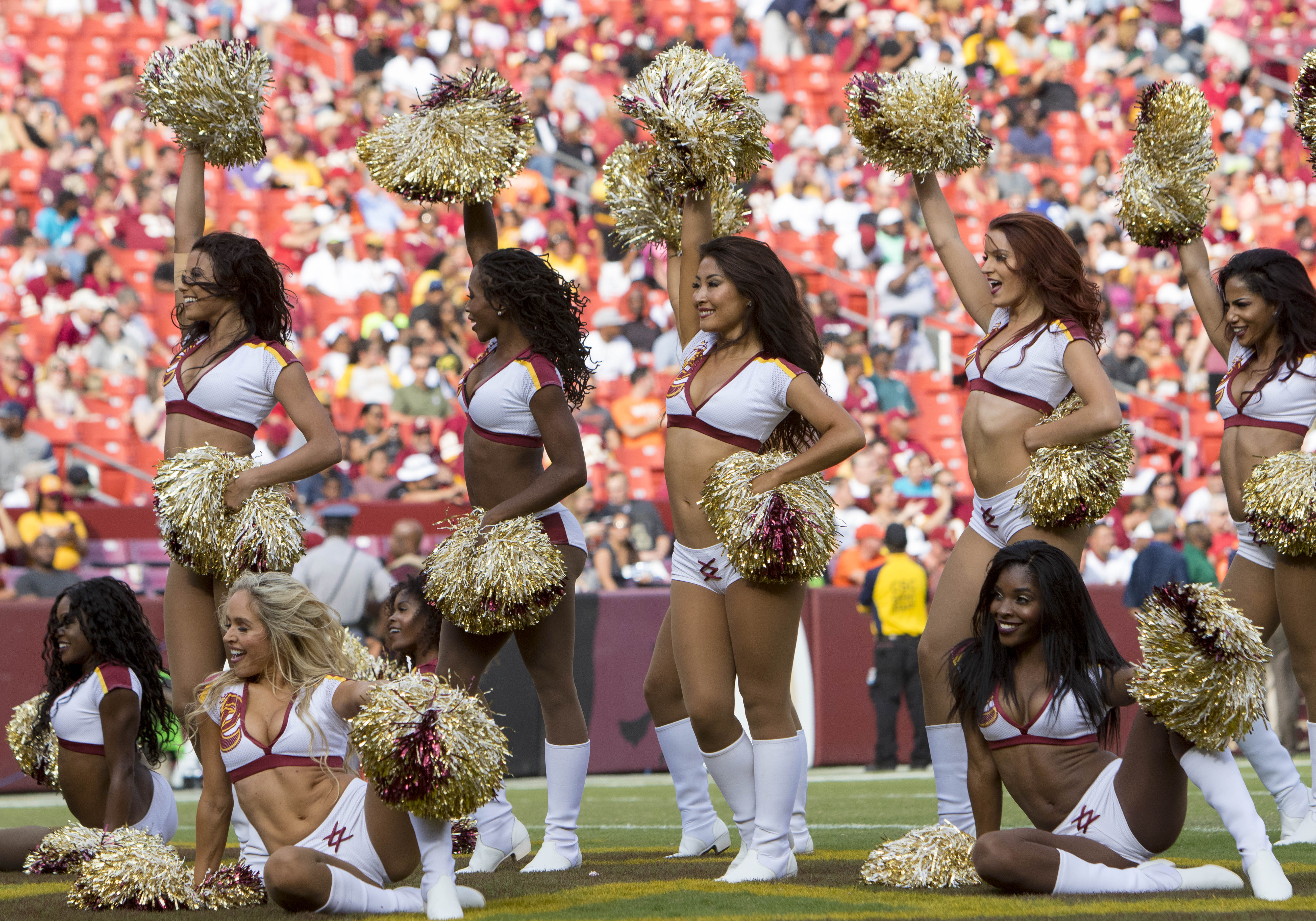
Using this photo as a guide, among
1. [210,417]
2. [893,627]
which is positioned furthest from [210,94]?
[893,627]

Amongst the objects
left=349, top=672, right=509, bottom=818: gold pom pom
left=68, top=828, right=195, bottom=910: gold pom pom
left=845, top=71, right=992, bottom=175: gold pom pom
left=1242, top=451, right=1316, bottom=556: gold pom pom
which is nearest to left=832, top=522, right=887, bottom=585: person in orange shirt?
left=1242, top=451, right=1316, bottom=556: gold pom pom

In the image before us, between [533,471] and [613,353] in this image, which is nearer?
[533,471]

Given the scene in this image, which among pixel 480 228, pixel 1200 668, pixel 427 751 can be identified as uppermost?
pixel 480 228

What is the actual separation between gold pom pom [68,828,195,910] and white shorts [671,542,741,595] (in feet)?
5.08

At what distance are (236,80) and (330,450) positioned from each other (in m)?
1.34

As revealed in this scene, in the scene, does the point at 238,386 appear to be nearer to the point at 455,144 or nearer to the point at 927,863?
the point at 455,144

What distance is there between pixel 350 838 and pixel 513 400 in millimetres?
1449

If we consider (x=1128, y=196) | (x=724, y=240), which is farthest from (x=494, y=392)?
(x=1128, y=196)

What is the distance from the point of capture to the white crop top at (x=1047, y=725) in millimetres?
4004

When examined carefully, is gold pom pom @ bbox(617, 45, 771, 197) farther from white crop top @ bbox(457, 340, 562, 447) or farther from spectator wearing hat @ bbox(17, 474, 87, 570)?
spectator wearing hat @ bbox(17, 474, 87, 570)

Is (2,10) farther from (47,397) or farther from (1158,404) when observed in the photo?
(1158,404)

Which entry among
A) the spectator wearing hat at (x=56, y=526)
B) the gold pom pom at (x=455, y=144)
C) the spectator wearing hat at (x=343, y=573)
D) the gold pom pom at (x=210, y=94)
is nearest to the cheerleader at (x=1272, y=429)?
the gold pom pom at (x=455, y=144)

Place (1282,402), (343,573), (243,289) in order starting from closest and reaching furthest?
(243,289), (1282,402), (343,573)

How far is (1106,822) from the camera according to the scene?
395cm
